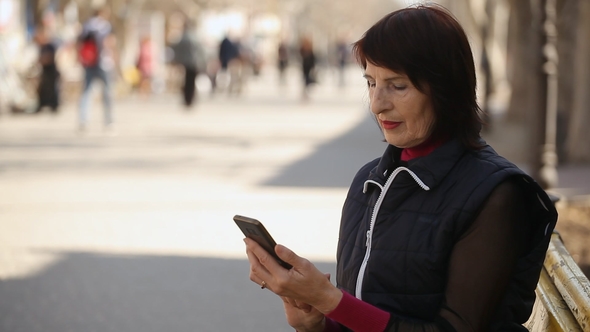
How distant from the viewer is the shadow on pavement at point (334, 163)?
12445 millimetres

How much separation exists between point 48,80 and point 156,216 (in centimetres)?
1450

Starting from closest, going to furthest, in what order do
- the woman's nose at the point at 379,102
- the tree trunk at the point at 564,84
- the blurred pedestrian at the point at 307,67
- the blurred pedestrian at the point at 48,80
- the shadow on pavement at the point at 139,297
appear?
the woman's nose at the point at 379,102
the shadow on pavement at the point at 139,297
the tree trunk at the point at 564,84
the blurred pedestrian at the point at 48,80
the blurred pedestrian at the point at 307,67

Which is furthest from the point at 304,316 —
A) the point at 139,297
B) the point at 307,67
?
the point at 307,67

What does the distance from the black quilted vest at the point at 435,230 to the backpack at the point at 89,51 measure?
16.9 meters

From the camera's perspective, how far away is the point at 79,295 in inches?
269

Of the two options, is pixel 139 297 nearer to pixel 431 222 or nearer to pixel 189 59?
pixel 431 222

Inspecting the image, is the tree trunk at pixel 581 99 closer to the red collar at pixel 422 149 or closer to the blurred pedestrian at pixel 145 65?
the red collar at pixel 422 149

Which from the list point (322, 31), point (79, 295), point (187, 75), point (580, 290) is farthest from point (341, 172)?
point (322, 31)

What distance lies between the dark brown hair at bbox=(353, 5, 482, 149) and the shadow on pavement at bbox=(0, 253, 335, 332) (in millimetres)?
3621

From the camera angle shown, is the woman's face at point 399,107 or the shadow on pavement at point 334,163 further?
the shadow on pavement at point 334,163

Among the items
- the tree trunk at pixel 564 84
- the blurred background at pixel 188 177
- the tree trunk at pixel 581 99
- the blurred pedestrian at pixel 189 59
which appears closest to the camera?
the blurred background at pixel 188 177

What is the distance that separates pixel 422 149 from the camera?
272cm

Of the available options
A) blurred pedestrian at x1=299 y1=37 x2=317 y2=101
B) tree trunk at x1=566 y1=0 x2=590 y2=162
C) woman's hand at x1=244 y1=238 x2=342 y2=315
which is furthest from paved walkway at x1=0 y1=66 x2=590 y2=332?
blurred pedestrian at x1=299 y1=37 x2=317 y2=101

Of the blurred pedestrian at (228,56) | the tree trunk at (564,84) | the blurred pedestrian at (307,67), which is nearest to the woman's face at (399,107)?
the tree trunk at (564,84)
